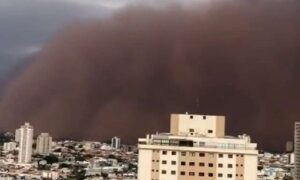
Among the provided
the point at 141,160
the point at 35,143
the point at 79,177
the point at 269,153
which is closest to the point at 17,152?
the point at 35,143

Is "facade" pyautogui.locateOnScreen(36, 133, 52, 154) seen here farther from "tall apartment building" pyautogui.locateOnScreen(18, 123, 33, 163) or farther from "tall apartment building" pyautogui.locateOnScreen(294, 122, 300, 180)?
"tall apartment building" pyautogui.locateOnScreen(294, 122, 300, 180)

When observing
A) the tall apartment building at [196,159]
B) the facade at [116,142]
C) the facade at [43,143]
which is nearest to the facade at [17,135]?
the facade at [43,143]

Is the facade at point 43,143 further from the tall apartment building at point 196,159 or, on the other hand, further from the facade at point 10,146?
the tall apartment building at point 196,159

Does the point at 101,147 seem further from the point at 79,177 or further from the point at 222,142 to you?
the point at 222,142

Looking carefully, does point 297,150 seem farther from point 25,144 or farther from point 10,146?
point 10,146

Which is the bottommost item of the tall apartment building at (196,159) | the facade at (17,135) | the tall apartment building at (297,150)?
the tall apartment building at (196,159)
